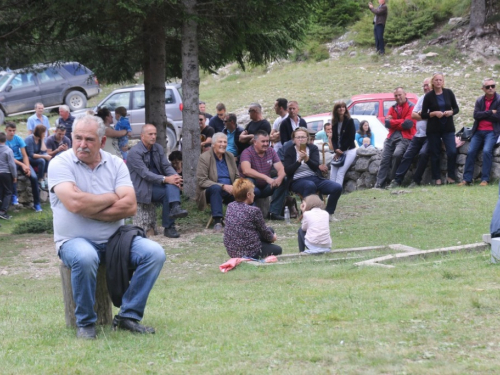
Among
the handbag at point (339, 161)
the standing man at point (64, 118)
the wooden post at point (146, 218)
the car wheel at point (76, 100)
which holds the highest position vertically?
the car wheel at point (76, 100)

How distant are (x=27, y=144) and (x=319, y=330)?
14422 millimetres

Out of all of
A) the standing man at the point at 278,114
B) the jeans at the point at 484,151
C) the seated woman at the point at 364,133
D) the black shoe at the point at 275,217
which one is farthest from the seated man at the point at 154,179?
the seated woman at the point at 364,133

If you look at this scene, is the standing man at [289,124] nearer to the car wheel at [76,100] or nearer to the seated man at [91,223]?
the seated man at [91,223]

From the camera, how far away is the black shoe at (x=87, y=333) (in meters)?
5.96

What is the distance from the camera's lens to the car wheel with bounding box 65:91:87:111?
1198 inches

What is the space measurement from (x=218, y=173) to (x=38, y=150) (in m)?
6.81

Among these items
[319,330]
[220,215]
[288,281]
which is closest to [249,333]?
[319,330]

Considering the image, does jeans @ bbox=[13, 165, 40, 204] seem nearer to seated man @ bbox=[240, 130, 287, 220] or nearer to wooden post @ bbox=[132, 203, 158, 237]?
wooden post @ bbox=[132, 203, 158, 237]

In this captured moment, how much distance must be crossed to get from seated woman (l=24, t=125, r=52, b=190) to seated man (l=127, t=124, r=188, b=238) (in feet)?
21.2

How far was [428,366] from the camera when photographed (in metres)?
4.83

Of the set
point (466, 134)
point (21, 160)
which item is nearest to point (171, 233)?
point (21, 160)

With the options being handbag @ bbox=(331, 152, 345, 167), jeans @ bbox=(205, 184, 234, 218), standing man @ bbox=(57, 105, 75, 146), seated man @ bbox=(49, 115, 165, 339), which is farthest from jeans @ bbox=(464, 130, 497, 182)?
seated man @ bbox=(49, 115, 165, 339)

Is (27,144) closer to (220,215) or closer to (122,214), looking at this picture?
(220,215)

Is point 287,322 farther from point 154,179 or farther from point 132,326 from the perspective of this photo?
point 154,179
